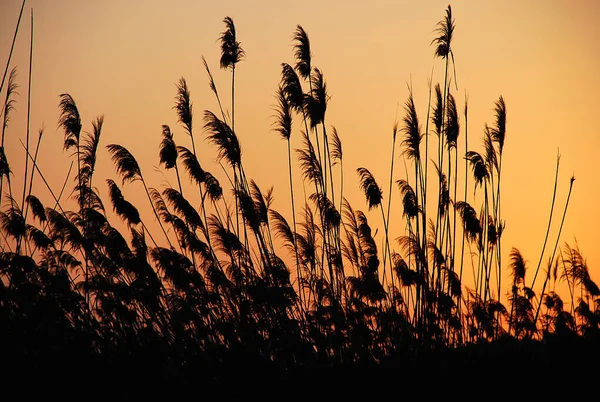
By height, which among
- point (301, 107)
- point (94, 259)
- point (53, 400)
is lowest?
point (53, 400)

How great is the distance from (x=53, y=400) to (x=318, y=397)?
2.22 meters

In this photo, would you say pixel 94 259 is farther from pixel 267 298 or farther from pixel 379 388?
pixel 379 388

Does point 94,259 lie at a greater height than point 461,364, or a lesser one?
greater

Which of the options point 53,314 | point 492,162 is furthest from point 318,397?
point 492,162

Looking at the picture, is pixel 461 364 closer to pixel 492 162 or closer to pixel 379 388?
pixel 379 388

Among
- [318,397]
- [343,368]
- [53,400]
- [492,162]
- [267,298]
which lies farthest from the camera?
[492,162]

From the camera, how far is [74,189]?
891 centimetres

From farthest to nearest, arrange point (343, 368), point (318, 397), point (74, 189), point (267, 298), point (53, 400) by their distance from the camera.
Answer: point (74, 189), point (267, 298), point (343, 368), point (318, 397), point (53, 400)

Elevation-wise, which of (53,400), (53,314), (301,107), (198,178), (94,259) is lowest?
(53,400)

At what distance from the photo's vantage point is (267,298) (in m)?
7.71

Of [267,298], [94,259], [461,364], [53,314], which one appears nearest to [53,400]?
[53,314]

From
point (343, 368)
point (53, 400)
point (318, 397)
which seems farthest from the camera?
point (343, 368)

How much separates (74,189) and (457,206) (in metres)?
4.70

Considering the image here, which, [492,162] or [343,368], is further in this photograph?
[492,162]
